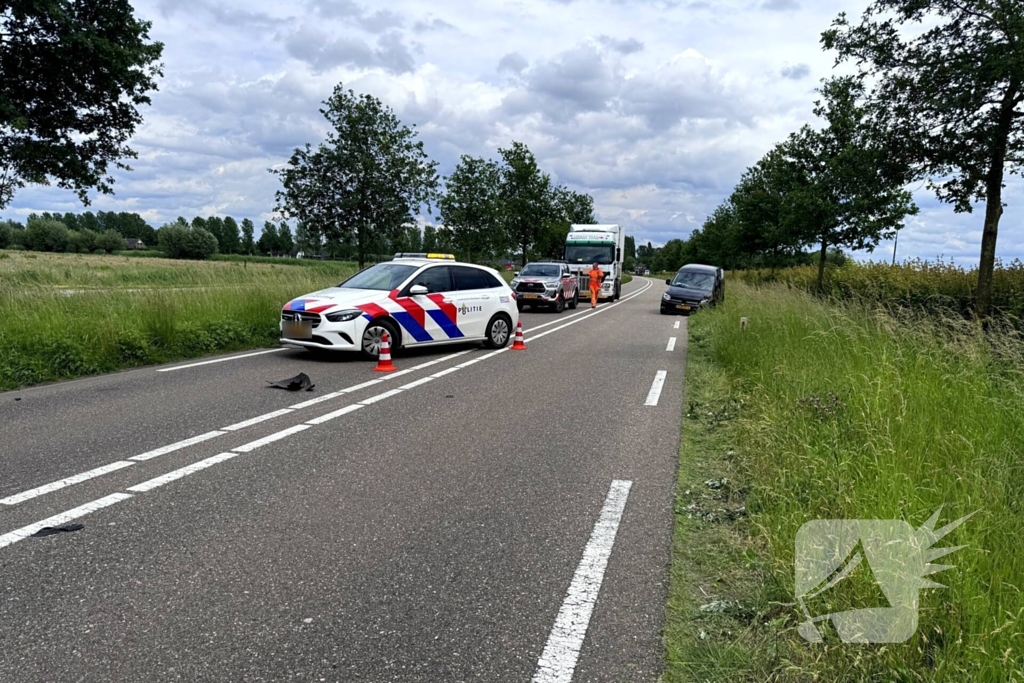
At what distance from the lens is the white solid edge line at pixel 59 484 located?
4375 millimetres

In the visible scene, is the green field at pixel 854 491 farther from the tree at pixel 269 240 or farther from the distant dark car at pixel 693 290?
the tree at pixel 269 240

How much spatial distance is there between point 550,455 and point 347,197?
24.9 metres

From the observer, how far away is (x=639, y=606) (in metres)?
3.23

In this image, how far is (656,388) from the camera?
925cm

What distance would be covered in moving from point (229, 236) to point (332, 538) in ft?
540

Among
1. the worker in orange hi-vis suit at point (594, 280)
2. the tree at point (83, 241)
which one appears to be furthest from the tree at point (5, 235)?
the worker in orange hi-vis suit at point (594, 280)

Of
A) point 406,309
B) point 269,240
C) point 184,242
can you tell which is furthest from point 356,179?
point 269,240

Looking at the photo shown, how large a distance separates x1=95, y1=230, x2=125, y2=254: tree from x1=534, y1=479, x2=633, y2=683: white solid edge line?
112511 millimetres

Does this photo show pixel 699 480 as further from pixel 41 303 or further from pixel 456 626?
pixel 41 303

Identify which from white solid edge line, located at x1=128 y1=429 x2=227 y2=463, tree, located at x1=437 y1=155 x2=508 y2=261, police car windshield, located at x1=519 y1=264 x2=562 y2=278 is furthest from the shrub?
white solid edge line, located at x1=128 y1=429 x2=227 y2=463

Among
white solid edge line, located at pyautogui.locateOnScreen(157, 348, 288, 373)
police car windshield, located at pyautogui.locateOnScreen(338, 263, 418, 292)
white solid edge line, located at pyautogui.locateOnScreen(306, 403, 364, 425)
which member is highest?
police car windshield, located at pyautogui.locateOnScreen(338, 263, 418, 292)

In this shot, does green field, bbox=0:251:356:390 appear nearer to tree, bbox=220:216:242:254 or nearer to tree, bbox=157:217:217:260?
tree, bbox=157:217:217:260

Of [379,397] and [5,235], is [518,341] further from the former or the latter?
[5,235]

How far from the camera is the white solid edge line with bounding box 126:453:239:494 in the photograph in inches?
182
